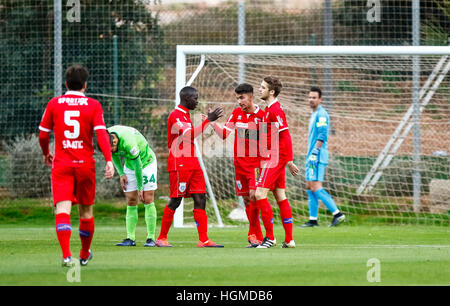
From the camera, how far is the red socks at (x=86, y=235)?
7.19 meters

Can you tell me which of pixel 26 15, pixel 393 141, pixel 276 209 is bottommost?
pixel 276 209

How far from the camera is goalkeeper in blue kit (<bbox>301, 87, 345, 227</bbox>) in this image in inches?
535

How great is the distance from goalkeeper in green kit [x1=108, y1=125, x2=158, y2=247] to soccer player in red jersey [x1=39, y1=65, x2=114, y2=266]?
2.12 m

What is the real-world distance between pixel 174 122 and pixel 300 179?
734cm

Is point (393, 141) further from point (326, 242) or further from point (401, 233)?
point (326, 242)

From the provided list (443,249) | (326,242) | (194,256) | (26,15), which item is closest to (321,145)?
(326,242)

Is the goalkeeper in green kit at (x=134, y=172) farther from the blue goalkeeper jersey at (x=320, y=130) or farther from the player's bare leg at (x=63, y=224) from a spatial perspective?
the blue goalkeeper jersey at (x=320, y=130)

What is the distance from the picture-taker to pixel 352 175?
15.6 m

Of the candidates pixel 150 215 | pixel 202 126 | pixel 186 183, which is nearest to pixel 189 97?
pixel 202 126

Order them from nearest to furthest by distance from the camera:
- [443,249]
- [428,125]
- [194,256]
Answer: [194,256] → [443,249] → [428,125]

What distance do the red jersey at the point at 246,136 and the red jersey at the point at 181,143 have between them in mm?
579

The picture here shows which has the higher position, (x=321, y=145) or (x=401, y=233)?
(x=321, y=145)

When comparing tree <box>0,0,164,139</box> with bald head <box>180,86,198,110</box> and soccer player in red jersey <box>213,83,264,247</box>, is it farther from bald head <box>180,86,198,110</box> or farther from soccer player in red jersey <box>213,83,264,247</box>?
bald head <box>180,86,198,110</box>

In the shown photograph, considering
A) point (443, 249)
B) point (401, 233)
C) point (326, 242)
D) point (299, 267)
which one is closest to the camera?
point (299, 267)
